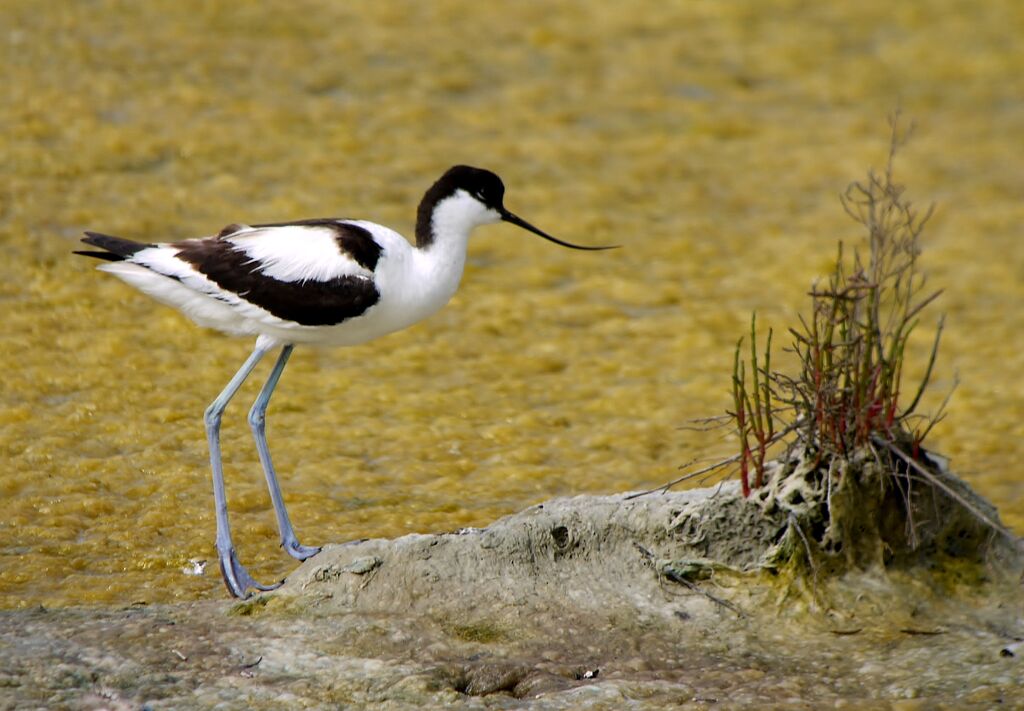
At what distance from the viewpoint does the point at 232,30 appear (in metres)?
8.44

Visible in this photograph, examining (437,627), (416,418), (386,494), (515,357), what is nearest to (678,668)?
(437,627)

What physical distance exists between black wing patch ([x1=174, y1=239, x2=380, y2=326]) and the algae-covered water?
A: 82cm

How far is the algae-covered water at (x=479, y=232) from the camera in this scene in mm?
5094

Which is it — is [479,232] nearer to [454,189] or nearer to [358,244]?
[454,189]

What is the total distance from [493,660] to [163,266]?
63.3 inches

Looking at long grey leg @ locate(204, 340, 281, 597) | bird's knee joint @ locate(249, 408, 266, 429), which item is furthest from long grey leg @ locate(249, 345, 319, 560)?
long grey leg @ locate(204, 340, 281, 597)

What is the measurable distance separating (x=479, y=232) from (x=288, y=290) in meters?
3.04

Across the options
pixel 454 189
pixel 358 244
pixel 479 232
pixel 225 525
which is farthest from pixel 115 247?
pixel 479 232

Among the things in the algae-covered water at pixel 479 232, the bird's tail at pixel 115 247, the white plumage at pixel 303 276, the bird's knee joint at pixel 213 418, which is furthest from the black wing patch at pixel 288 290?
the algae-covered water at pixel 479 232

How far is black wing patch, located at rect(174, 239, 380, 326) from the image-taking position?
418 centimetres

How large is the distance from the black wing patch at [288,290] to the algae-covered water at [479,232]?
2.68ft

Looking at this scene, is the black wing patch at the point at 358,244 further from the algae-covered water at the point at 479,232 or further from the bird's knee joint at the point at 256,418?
the algae-covered water at the point at 479,232

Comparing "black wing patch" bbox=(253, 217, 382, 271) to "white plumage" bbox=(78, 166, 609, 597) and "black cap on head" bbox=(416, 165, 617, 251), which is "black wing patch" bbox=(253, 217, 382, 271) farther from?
"black cap on head" bbox=(416, 165, 617, 251)

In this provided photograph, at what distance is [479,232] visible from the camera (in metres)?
7.18
